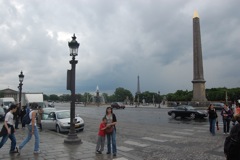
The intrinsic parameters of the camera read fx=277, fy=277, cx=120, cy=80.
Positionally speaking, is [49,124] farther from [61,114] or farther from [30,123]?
[30,123]

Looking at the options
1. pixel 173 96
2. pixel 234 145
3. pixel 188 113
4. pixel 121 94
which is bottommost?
pixel 188 113

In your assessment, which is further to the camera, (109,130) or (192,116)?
(192,116)

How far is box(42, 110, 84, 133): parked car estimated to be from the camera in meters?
16.9

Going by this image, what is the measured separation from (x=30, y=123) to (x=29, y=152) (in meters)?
0.99

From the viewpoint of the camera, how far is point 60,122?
17.0 metres

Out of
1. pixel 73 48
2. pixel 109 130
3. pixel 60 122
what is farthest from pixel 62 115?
pixel 109 130

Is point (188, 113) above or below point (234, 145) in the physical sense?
below

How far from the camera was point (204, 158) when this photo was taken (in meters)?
8.74

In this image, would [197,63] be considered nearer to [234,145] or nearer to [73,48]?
[73,48]

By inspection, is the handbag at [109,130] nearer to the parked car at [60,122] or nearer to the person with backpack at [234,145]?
the person with backpack at [234,145]

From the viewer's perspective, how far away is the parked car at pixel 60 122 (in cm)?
1686

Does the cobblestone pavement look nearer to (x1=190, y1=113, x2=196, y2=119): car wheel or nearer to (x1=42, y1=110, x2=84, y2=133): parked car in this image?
(x1=42, y1=110, x2=84, y2=133): parked car

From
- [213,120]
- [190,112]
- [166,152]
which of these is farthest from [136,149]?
[190,112]

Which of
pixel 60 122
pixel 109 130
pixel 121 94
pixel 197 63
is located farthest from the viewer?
pixel 121 94
